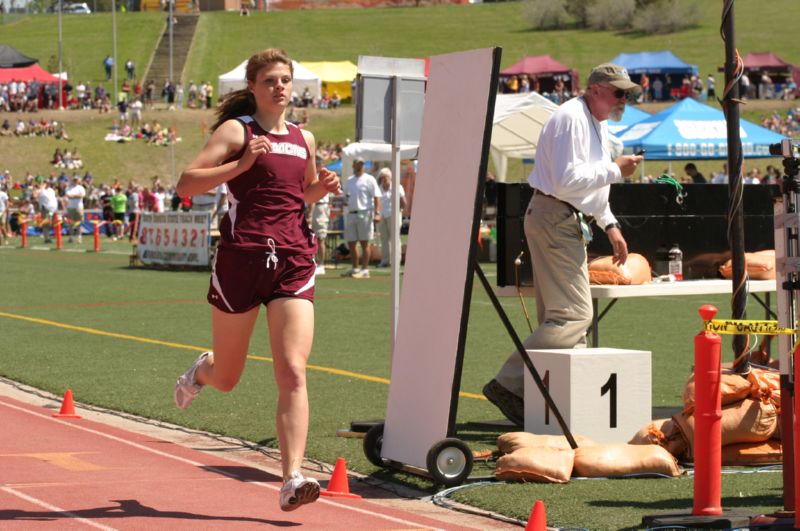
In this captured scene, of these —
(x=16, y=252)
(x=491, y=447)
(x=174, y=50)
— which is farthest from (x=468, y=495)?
(x=174, y=50)

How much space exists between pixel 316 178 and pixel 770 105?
75.5 meters

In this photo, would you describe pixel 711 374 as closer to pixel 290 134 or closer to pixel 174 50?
pixel 290 134

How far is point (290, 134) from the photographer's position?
7062mm

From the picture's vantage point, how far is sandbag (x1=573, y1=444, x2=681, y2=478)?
748cm

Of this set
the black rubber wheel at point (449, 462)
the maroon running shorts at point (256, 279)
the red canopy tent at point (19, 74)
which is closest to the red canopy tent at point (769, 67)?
the red canopy tent at point (19, 74)

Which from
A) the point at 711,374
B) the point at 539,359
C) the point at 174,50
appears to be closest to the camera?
the point at 711,374

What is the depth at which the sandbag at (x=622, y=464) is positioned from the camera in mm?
7484

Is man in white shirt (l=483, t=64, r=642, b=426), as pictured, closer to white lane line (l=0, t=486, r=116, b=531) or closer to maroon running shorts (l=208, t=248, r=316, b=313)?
maroon running shorts (l=208, t=248, r=316, b=313)

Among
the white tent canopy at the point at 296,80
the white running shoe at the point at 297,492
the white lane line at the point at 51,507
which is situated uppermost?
the white tent canopy at the point at 296,80

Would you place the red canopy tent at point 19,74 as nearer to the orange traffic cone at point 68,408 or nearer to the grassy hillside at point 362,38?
the grassy hillside at point 362,38

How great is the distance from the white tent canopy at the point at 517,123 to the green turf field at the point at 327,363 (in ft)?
29.5

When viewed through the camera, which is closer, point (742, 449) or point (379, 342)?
point (742, 449)

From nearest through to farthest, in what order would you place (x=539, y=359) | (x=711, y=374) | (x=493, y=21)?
1. (x=711, y=374)
2. (x=539, y=359)
3. (x=493, y=21)

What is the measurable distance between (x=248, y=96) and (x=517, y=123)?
89.0 ft
